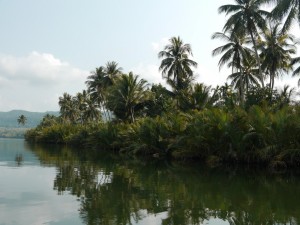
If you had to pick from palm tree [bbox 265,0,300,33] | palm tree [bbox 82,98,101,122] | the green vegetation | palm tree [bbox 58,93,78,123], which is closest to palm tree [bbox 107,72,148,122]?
the green vegetation

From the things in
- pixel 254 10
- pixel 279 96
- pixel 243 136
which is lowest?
pixel 243 136

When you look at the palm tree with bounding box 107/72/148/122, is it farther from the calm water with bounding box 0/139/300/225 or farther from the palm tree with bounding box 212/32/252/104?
the calm water with bounding box 0/139/300/225

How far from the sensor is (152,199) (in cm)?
1049

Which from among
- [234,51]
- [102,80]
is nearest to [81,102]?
[102,80]

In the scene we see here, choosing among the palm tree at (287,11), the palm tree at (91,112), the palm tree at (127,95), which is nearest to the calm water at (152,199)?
the palm tree at (287,11)

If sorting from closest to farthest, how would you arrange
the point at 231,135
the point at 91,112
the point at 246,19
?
1. the point at 231,135
2. the point at 246,19
3. the point at 91,112

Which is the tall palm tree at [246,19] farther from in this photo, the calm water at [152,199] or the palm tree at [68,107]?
the palm tree at [68,107]

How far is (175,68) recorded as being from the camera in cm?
4388

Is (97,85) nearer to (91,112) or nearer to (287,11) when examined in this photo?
(91,112)

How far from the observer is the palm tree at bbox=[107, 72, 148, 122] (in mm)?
40938

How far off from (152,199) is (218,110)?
10.8m

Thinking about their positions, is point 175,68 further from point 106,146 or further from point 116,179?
point 116,179

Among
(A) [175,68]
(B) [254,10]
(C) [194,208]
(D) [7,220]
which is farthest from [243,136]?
(A) [175,68]

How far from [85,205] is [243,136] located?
10.9 metres
